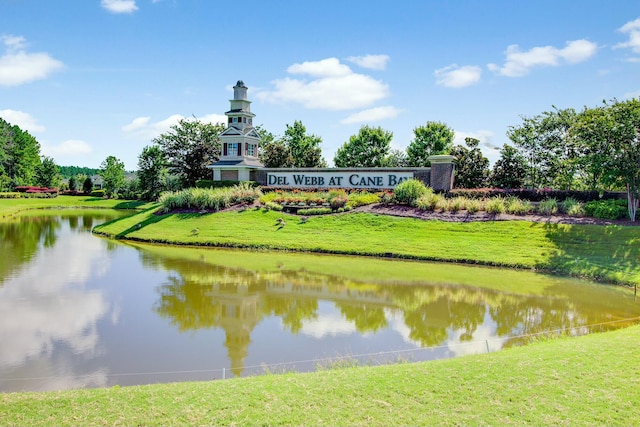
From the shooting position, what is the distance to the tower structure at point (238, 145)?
3666 cm

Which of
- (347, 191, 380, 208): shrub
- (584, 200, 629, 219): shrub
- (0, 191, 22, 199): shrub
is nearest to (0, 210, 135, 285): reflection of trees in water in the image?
(347, 191, 380, 208): shrub

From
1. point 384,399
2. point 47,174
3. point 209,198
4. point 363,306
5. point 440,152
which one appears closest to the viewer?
point 384,399

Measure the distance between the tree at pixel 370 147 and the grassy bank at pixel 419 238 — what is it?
25.3 meters

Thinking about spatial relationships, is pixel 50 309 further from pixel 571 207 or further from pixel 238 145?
pixel 238 145

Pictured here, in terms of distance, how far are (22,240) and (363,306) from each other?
2130 cm

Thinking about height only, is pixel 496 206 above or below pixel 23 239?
above

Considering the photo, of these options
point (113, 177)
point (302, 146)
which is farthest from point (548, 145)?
point (113, 177)

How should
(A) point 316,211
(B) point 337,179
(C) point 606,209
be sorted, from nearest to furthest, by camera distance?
(C) point 606,209, (A) point 316,211, (B) point 337,179

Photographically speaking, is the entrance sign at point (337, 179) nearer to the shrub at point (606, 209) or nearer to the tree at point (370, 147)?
the shrub at point (606, 209)

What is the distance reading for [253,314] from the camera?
12.1 meters

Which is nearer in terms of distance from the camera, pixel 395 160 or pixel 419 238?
pixel 419 238

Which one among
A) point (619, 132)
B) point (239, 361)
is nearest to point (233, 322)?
point (239, 361)

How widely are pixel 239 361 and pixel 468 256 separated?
13945mm

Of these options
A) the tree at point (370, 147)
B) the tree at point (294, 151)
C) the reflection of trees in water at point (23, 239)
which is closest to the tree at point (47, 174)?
the tree at point (294, 151)
